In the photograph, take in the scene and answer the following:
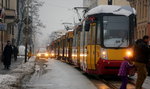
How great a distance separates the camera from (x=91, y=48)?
2505cm

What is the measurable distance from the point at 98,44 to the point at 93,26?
115 cm

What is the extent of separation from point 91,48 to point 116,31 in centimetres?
168

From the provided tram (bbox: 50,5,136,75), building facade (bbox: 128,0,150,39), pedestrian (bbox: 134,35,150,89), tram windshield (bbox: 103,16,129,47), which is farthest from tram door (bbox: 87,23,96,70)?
building facade (bbox: 128,0,150,39)

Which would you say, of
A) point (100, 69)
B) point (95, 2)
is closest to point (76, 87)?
point (100, 69)

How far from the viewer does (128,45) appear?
23.8m

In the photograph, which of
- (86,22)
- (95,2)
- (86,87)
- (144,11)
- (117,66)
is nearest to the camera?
(86,87)

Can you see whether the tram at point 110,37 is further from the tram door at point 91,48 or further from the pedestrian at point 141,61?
the pedestrian at point 141,61

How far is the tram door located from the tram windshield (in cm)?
79

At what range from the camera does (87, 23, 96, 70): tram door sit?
24.6 meters

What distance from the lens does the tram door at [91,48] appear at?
24.6 m

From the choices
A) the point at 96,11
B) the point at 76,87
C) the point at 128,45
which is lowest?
the point at 76,87

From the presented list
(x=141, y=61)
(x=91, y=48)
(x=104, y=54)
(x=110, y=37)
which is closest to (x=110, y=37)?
(x=110, y=37)

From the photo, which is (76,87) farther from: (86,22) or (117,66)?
(86,22)

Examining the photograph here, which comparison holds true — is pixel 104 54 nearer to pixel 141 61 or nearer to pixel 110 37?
pixel 110 37
